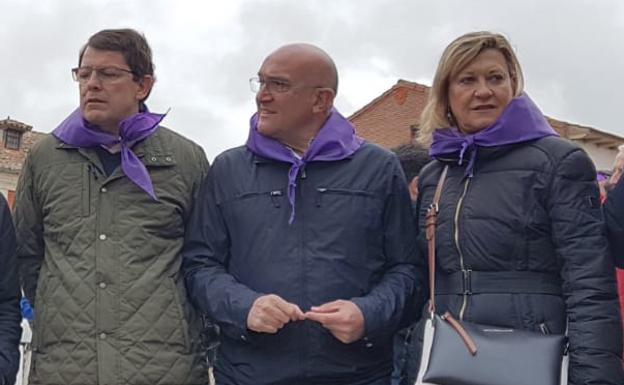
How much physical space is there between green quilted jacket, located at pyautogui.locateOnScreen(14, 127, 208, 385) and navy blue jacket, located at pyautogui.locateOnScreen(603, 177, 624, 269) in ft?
5.35

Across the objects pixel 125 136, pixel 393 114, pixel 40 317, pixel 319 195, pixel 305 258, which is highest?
pixel 393 114

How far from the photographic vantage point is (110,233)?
315cm

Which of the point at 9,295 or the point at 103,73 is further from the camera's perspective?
the point at 103,73

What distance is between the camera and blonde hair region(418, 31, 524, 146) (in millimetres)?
2996

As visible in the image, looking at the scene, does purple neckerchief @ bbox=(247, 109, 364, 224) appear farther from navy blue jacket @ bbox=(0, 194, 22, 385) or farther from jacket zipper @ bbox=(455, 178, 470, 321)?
navy blue jacket @ bbox=(0, 194, 22, 385)

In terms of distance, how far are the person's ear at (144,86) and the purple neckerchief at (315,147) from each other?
0.54 m

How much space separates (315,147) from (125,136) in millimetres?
810

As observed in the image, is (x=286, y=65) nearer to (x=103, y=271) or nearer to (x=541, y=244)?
(x=103, y=271)

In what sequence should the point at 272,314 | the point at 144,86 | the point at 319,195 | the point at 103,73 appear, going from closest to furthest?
1. the point at 272,314
2. the point at 319,195
3. the point at 103,73
4. the point at 144,86

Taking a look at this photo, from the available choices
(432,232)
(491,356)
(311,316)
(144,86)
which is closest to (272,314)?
(311,316)

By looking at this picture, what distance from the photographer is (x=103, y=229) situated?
3145 mm

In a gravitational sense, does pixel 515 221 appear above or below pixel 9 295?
above

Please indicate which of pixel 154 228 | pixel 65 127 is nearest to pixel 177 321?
pixel 154 228

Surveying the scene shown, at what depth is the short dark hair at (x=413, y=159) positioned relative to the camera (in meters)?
4.75
